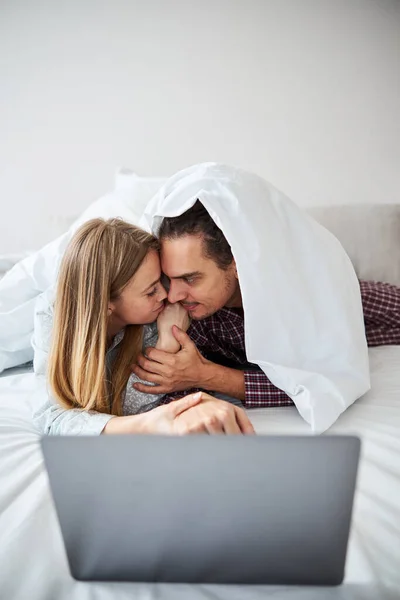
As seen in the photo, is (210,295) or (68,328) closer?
(68,328)

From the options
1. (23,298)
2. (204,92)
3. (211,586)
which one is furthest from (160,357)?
(204,92)

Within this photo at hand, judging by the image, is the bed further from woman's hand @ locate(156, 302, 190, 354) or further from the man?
woman's hand @ locate(156, 302, 190, 354)

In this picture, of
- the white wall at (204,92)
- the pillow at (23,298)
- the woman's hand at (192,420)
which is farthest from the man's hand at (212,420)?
the white wall at (204,92)

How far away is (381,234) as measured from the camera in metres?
1.91

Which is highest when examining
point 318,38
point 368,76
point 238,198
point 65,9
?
point 65,9

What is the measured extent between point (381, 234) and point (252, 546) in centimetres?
146

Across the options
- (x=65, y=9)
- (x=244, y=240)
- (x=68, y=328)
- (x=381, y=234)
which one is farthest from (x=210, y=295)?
(x=65, y=9)

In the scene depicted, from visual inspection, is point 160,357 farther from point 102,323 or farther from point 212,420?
point 212,420

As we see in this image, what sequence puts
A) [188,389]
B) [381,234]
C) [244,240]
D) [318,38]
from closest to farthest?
[244,240] → [188,389] → [381,234] → [318,38]

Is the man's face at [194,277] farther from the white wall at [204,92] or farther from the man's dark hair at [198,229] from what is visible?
the white wall at [204,92]

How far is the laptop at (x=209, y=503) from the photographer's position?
58cm

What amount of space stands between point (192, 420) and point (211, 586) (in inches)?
12.0

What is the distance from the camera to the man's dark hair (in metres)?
1.37

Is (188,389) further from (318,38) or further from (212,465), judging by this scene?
(318,38)
